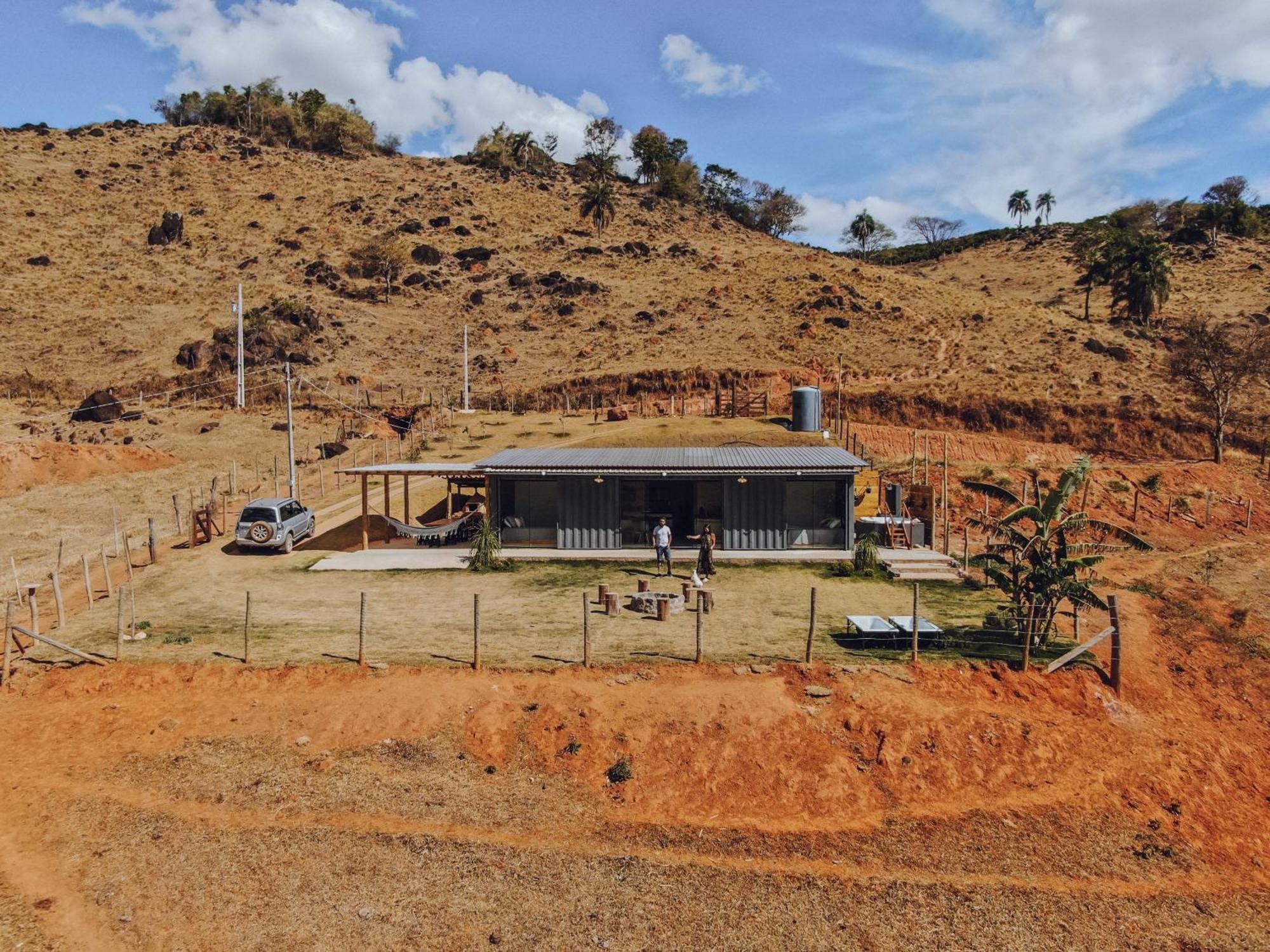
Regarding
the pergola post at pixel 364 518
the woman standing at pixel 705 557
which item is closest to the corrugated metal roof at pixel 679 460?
the woman standing at pixel 705 557

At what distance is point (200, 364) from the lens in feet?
186

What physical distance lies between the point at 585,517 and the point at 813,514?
8.07m

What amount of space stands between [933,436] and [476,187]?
83.0 m

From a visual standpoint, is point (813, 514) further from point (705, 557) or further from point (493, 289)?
point (493, 289)

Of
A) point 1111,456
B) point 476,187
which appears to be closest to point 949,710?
point 1111,456

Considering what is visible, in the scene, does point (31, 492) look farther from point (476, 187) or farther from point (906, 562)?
point (476, 187)

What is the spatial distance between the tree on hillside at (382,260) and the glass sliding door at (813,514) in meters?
63.1

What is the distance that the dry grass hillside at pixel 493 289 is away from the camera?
5784 cm

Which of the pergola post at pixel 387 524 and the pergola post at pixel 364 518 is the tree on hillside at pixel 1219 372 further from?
the pergola post at pixel 364 518

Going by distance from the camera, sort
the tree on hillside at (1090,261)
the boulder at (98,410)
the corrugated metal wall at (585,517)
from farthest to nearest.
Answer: the tree on hillside at (1090,261) → the boulder at (98,410) → the corrugated metal wall at (585,517)

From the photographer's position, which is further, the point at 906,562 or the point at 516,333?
the point at 516,333

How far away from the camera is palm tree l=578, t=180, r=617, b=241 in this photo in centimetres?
9156

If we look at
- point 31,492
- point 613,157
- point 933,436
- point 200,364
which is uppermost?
point 613,157


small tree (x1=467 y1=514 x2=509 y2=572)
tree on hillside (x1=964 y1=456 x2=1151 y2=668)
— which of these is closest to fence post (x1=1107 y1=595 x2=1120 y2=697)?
tree on hillside (x1=964 y1=456 x2=1151 y2=668)
